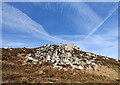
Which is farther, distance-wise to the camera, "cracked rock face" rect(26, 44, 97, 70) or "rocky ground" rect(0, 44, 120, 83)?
"cracked rock face" rect(26, 44, 97, 70)

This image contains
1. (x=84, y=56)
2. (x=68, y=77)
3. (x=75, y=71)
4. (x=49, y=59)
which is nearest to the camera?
(x=68, y=77)

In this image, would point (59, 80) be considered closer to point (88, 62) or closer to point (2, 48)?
point (88, 62)

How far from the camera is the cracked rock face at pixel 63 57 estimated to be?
197 ft

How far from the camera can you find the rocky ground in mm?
49844

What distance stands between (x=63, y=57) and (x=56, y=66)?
4.81 m

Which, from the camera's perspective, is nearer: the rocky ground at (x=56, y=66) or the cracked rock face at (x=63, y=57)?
the rocky ground at (x=56, y=66)

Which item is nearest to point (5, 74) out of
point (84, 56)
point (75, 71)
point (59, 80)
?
point (59, 80)

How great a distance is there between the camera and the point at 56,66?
57969 mm

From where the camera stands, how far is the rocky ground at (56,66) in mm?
49844

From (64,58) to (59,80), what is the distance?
14.4 metres

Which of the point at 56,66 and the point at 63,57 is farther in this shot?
the point at 63,57

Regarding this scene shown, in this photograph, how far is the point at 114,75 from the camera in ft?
197

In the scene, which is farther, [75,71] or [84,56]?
[84,56]

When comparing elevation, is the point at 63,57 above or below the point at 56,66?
above
